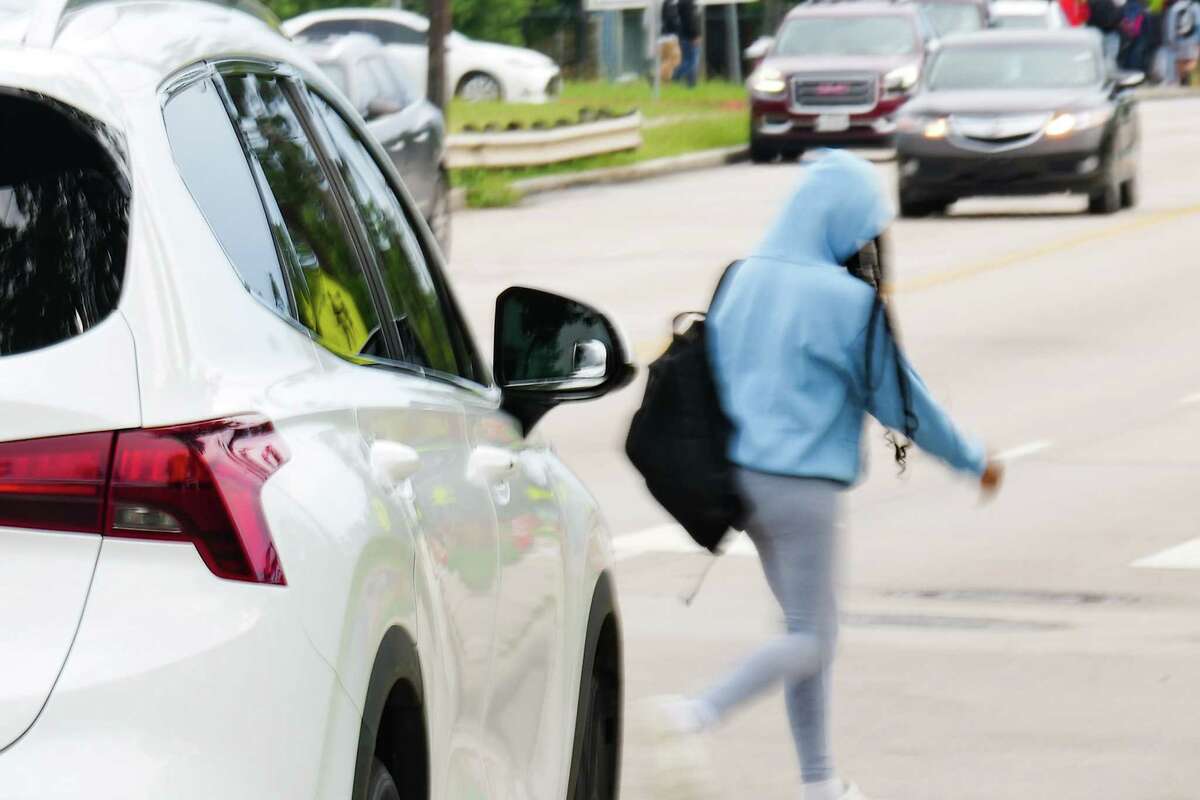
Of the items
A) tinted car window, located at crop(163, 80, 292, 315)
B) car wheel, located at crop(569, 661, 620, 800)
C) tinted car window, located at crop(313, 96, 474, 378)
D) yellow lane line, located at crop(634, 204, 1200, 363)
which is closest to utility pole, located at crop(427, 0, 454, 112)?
yellow lane line, located at crop(634, 204, 1200, 363)

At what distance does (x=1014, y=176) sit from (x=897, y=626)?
17.1 meters

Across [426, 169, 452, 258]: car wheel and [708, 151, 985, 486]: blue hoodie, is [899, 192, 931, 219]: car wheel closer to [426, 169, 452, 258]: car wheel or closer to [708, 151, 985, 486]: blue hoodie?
[426, 169, 452, 258]: car wheel

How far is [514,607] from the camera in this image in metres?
4.08

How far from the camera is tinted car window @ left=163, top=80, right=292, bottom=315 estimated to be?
322 cm

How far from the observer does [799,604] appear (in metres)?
5.88

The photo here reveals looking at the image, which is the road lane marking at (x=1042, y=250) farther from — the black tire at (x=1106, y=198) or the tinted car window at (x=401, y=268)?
the tinted car window at (x=401, y=268)

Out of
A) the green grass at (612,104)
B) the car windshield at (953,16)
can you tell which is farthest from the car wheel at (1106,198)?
the car windshield at (953,16)

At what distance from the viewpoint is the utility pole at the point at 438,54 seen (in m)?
28.1

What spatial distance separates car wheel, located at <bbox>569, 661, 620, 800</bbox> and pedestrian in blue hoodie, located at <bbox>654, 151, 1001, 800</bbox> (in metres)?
0.47

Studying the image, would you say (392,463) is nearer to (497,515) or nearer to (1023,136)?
(497,515)

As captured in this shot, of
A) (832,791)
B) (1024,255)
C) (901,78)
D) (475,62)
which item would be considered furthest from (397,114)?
(475,62)

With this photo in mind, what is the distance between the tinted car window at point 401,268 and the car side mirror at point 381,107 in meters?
16.0

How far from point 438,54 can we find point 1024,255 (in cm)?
837

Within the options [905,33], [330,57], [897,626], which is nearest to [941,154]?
[330,57]
